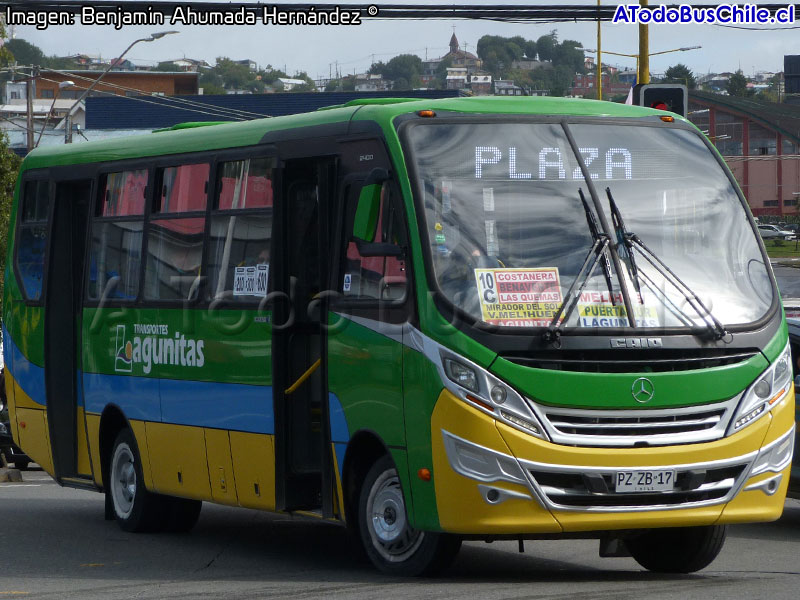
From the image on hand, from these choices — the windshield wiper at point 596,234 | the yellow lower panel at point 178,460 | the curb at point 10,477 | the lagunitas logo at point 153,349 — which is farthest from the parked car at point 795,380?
the curb at point 10,477

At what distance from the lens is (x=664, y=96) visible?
52.3ft

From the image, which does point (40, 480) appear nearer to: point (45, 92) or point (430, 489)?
point (430, 489)

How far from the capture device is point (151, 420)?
41.2 ft

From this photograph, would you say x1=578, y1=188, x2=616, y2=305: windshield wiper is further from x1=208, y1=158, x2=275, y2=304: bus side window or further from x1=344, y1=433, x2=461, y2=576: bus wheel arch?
x1=208, y1=158, x2=275, y2=304: bus side window

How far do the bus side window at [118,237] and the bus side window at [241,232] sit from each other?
4.78 ft

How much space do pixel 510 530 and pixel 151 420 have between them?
14.9 feet

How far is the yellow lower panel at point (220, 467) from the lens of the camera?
1138 cm

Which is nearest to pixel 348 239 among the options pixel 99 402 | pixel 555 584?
pixel 555 584

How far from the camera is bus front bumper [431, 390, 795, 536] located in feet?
28.9

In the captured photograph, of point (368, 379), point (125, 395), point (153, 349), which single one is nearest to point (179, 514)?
point (125, 395)

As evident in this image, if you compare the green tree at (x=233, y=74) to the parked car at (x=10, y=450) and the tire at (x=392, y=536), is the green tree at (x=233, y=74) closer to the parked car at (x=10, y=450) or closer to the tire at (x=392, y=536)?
the parked car at (x=10, y=450)

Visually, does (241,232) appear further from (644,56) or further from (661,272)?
(644,56)

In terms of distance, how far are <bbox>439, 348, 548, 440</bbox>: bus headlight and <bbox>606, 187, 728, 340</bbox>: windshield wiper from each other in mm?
1056

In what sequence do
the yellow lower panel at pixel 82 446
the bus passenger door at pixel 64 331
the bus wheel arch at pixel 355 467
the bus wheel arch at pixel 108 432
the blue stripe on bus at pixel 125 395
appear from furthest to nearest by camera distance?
the bus passenger door at pixel 64 331 < the yellow lower panel at pixel 82 446 < the bus wheel arch at pixel 108 432 < the blue stripe on bus at pixel 125 395 < the bus wheel arch at pixel 355 467
